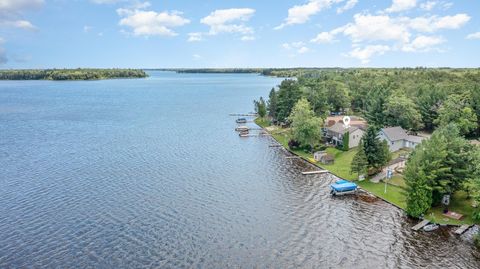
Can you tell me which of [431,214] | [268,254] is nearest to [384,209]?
[431,214]

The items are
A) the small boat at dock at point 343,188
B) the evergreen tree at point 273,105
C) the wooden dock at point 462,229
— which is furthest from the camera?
the evergreen tree at point 273,105

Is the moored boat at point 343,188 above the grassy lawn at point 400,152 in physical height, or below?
below

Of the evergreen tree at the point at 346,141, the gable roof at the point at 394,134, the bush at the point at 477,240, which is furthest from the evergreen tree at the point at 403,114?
the bush at the point at 477,240

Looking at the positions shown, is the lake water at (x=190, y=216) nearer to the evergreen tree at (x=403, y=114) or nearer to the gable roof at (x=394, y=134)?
the gable roof at (x=394, y=134)

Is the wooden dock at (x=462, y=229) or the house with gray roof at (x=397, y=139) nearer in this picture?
the wooden dock at (x=462, y=229)

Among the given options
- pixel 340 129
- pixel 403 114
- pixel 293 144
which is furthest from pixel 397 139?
pixel 293 144

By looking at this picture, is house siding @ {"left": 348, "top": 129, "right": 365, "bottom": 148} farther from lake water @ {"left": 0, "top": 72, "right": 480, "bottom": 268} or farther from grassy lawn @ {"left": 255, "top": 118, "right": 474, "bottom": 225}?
lake water @ {"left": 0, "top": 72, "right": 480, "bottom": 268}

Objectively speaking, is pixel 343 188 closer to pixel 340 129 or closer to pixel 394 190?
pixel 394 190

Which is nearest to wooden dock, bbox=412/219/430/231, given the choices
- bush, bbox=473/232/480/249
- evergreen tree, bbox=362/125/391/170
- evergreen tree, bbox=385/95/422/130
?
bush, bbox=473/232/480/249
